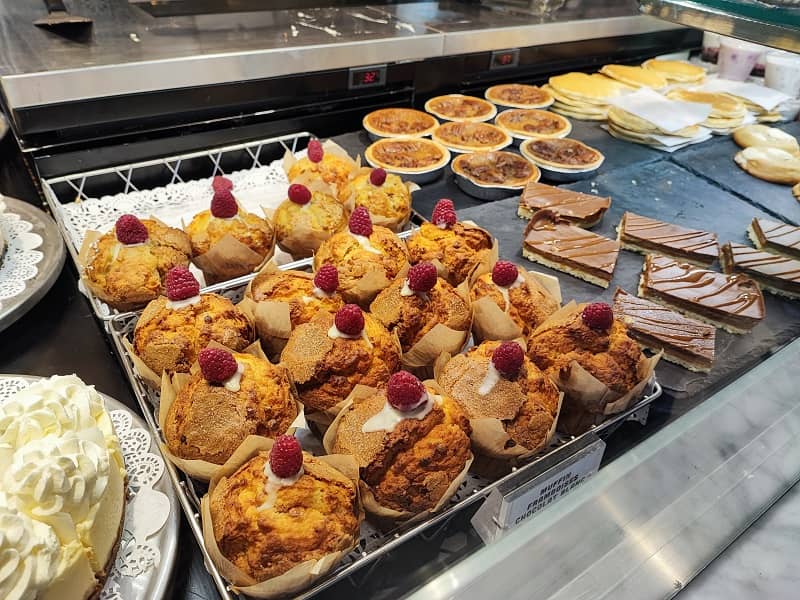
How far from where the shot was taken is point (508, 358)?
158 centimetres

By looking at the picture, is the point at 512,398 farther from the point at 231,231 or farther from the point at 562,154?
the point at 562,154

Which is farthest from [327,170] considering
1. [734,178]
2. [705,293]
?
[734,178]

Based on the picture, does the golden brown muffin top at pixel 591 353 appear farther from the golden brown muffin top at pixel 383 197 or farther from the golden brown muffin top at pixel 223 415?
the golden brown muffin top at pixel 383 197

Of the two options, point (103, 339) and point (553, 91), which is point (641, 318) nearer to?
point (103, 339)

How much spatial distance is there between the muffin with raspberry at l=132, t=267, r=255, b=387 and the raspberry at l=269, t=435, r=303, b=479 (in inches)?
22.7

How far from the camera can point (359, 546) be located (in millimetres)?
1458

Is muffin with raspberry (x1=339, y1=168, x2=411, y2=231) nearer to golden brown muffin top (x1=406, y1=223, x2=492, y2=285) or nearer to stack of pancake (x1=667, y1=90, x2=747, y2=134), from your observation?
golden brown muffin top (x1=406, y1=223, x2=492, y2=285)

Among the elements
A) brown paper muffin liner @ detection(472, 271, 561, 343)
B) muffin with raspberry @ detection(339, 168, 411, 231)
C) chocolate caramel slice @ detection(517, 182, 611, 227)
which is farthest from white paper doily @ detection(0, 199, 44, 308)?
chocolate caramel slice @ detection(517, 182, 611, 227)

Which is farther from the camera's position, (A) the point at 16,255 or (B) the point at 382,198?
(B) the point at 382,198

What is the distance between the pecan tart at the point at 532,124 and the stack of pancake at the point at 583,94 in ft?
0.99

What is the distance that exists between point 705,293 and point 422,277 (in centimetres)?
136

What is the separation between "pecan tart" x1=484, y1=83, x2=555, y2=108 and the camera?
429 centimetres

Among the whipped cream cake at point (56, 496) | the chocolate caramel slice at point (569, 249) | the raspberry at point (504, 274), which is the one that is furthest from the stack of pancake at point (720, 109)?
the whipped cream cake at point (56, 496)

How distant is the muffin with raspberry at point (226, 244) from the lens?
2242 mm
